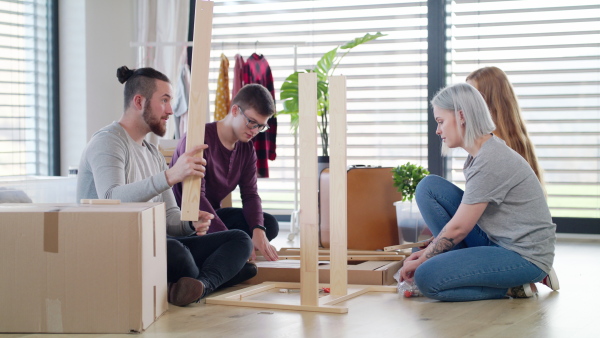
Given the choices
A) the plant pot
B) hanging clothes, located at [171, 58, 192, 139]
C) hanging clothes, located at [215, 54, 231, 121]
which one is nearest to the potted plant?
the plant pot

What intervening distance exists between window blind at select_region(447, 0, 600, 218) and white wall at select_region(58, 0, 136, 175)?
2561mm

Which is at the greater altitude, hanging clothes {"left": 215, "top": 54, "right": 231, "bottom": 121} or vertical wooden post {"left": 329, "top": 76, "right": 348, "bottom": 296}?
hanging clothes {"left": 215, "top": 54, "right": 231, "bottom": 121}

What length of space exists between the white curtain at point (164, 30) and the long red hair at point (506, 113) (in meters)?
2.76

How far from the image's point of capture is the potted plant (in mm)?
3648

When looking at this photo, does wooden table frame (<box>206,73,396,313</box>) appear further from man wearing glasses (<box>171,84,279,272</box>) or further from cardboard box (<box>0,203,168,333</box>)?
cardboard box (<box>0,203,168,333</box>)

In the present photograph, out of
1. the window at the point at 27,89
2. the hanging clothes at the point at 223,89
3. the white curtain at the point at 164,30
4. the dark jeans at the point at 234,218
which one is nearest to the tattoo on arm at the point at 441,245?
the dark jeans at the point at 234,218

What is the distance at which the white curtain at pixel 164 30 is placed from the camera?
5219 millimetres

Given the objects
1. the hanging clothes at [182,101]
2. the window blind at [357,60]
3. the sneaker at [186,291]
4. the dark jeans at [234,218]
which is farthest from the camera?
the window blind at [357,60]

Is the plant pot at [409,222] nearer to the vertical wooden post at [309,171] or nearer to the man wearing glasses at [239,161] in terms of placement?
the man wearing glasses at [239,161]

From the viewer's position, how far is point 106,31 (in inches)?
205

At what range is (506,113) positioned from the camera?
2939 millimetres

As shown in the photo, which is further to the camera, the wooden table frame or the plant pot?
the plant pot

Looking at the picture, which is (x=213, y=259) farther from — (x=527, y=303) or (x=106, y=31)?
(x=106, y=31)

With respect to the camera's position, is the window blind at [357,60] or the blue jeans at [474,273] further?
the window blind at [357,60]
